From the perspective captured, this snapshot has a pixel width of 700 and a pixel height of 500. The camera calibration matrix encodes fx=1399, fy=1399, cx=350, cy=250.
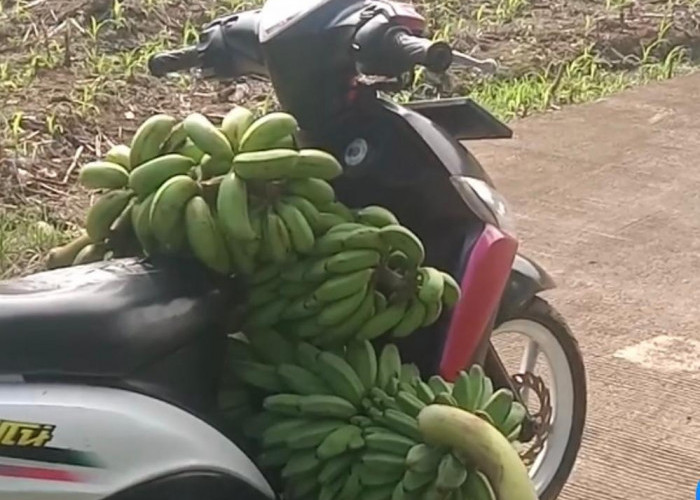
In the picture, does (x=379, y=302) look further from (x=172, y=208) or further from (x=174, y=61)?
(x=174, y=61)

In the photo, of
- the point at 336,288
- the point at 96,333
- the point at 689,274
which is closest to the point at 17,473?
the point at 96,333

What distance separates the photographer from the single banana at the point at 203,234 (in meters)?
1.86

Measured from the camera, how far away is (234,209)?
6.07 feet

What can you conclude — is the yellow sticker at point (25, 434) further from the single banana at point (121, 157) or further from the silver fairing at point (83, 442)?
the single banana at point (121, 157)

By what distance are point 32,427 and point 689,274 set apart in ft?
9.65

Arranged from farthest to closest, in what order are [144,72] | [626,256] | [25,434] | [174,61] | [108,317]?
[144,72]
[626,256]
[174,61]
[108,317]
[25,434]

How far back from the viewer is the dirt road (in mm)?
3180

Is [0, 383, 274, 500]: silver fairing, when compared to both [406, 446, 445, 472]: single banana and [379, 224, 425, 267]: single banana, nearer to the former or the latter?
[406, 446, 445, 472]: single banana

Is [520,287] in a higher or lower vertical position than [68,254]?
lower

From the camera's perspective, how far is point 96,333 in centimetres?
172

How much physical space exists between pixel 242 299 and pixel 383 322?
0.67 feet

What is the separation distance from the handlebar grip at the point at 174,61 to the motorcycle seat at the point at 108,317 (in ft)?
1.90

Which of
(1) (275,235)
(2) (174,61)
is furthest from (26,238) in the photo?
(1) (275,235)

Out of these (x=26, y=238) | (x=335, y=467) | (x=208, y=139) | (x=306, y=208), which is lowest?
(x=26, y=238)
